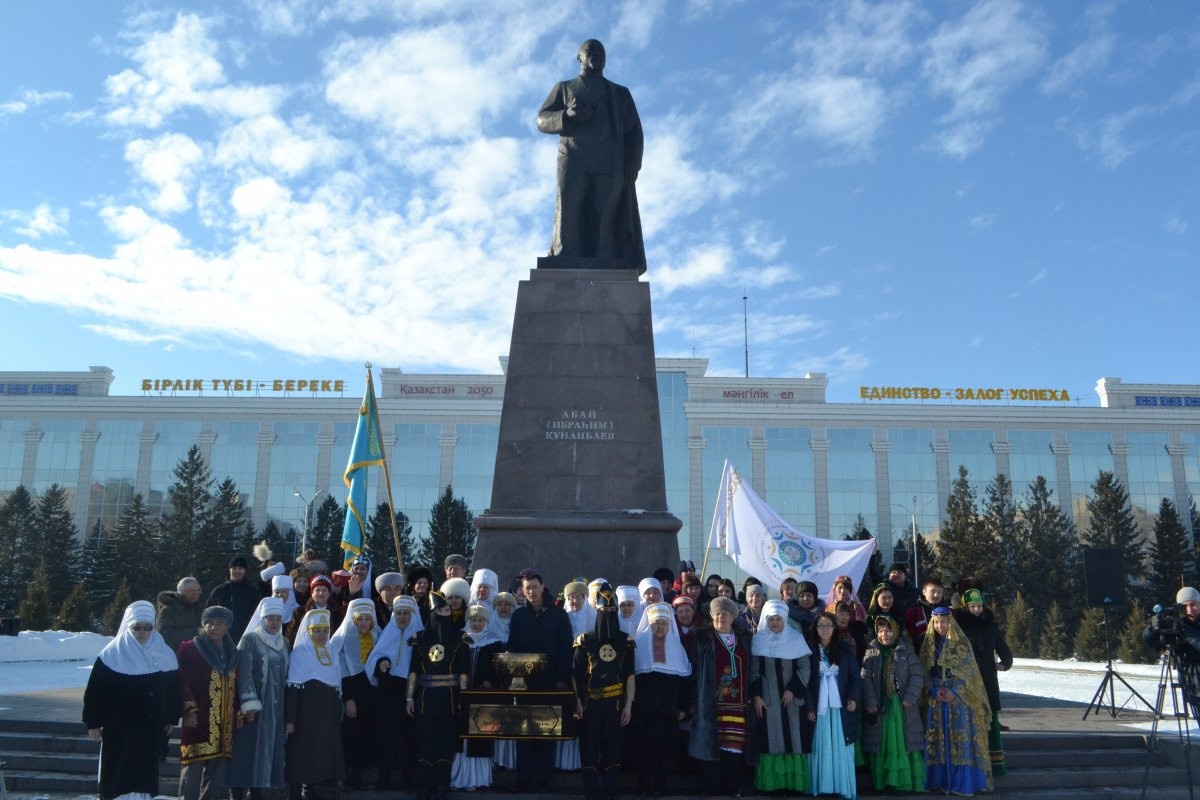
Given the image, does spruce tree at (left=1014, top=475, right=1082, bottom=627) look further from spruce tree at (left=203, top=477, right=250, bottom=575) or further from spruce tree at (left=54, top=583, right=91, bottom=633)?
spruce tree at (left=54, top=583, right=91, bottom=633)

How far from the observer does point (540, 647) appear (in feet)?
24.5

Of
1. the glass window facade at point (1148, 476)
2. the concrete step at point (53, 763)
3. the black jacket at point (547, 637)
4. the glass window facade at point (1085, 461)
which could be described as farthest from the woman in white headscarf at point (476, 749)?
the glass window facade at point (1148, 476)

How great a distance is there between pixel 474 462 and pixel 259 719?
51.0 m

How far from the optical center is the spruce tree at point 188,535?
160ft

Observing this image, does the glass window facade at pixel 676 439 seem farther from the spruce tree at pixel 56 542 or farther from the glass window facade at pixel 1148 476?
the spruce tree at pixel 56 542

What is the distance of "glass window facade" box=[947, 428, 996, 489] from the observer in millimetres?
56312

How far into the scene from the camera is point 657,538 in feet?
35.7

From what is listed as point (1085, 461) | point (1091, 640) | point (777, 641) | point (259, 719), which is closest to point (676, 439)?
point (1085, 461)

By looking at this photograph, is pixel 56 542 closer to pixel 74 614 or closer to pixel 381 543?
pixel 381 543

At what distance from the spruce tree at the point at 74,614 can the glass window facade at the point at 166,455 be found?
2705 centimetres

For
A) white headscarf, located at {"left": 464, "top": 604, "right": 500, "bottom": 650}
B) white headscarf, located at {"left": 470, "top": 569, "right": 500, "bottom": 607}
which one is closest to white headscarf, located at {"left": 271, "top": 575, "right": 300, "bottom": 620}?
white headscarf, located at {"left": 470, "top": 569, "right": 500, "bottom": 607}

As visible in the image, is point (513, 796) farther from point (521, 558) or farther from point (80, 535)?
point (80, 535)

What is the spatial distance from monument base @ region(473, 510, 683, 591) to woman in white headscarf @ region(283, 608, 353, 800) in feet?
11.8

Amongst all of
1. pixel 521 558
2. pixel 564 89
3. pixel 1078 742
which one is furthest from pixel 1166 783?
pixel 564 89
